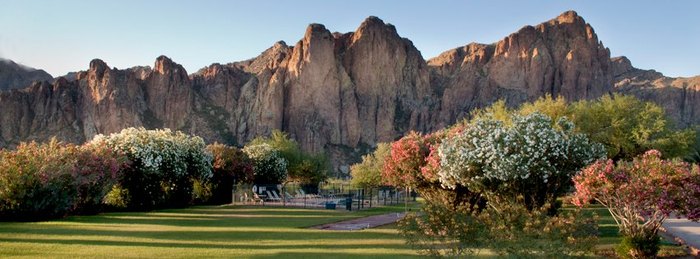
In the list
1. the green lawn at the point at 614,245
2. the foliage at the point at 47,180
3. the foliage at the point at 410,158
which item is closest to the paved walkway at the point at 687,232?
the green lawn at the point at 614,245

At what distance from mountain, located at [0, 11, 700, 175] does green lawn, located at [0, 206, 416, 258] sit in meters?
130

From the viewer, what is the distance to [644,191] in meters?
16.3

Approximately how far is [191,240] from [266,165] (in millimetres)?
41205

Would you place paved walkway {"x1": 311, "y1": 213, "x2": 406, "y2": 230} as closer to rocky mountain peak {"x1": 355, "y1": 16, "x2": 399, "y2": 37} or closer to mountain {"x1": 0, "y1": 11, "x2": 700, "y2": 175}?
mountain {"x1": 0, "y1": 11, "x2": 700, "y2": 175}

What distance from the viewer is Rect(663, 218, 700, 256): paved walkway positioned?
22.0 metres

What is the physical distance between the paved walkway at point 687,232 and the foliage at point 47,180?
2730 cm

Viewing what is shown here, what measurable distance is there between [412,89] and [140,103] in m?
79.5

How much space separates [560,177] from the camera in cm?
2184

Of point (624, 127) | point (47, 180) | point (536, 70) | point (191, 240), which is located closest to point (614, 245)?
point (191, 240)

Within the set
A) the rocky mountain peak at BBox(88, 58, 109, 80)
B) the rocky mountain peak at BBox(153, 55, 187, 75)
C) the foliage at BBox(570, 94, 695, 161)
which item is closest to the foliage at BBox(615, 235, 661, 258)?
the foliage at BBox(570, 94, 695, 161)

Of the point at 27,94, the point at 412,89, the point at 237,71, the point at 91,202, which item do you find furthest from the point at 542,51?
the point at 91,202

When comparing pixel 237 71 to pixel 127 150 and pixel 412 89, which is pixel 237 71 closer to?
pixel 412 89

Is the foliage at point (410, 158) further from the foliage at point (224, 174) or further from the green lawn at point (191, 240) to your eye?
the foliage at point (224, 174)

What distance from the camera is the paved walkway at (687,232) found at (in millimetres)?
21969
